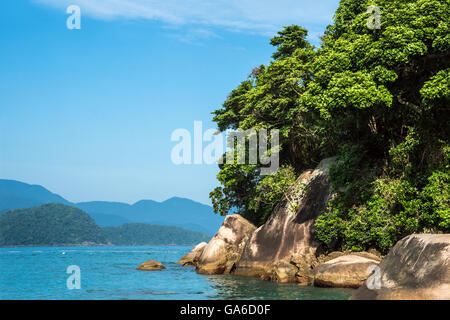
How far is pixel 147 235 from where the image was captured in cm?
17312

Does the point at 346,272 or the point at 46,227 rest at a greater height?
the point at 346,272

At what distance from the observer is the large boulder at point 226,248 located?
2453 centimetres

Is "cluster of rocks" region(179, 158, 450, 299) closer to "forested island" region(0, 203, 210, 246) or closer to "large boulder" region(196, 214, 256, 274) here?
"large boulder" region(196, 214, 256, 274)

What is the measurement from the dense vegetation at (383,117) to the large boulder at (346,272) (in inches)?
97.7

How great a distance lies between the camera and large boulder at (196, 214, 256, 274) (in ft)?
80.5

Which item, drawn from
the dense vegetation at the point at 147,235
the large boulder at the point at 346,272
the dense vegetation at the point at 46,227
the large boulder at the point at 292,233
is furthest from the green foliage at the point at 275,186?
the dense vegetation at the point at 147,235

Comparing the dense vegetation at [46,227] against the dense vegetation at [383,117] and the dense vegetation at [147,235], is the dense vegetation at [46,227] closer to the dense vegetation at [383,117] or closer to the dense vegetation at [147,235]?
the dense vegetation at [147,235]

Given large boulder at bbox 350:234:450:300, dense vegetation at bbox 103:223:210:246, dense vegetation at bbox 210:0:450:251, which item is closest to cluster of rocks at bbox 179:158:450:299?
large boulder at bbox 350:234:450:300

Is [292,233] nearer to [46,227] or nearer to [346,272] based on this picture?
[346,272]

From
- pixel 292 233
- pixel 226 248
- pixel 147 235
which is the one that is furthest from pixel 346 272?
pixel 147 235

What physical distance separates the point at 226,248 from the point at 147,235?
153164mm
